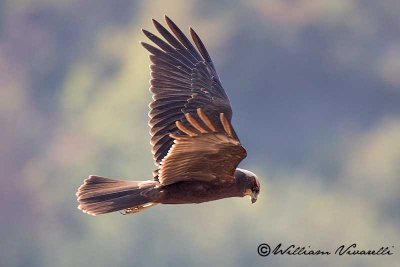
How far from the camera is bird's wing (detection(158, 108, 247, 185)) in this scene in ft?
14.4

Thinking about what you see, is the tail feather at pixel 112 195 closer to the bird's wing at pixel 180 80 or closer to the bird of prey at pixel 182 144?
the bird of prey at pixel 182 144

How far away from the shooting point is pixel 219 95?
637 centimetres

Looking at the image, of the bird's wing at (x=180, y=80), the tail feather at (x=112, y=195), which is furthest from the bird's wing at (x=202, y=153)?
the bird's wing at (x=180, y=80)

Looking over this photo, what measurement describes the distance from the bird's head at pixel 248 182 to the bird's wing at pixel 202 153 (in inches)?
8.8

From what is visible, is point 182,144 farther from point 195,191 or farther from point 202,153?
Result: point 195,191

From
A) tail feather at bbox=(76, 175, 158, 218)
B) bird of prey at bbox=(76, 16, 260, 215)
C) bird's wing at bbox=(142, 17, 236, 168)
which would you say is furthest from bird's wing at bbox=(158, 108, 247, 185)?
bird's wing at bbox=(142, 17, 236, 168)

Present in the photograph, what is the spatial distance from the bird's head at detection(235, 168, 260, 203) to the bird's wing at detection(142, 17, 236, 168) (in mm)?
891

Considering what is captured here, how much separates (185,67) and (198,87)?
0.21 m

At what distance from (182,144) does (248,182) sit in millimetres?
927

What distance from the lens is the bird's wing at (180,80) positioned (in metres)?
6.15

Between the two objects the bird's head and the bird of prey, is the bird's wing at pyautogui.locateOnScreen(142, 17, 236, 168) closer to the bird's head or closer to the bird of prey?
the bird of prey

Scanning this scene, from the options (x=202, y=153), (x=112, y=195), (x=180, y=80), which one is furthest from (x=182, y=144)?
(x=180, y=80)

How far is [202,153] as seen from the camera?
4.66 meters

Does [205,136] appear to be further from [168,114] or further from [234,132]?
[168,114]
